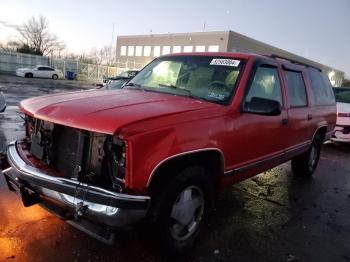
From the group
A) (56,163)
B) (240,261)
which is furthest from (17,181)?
(240,261)

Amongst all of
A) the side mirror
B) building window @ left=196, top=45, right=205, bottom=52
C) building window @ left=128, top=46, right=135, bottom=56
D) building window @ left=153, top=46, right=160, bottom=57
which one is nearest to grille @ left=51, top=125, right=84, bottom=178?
the side mirror

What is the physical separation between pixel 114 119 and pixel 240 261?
1876 mm

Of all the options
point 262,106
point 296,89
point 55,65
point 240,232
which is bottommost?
point 240,232

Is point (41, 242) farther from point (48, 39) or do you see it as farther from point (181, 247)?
point (48, 39)

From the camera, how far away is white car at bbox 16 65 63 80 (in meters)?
36.9

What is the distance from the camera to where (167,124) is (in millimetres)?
3055

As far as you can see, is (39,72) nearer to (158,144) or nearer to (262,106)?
(262,106)

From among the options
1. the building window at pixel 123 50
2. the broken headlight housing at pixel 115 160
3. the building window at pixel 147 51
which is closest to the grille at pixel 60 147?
the broken headlight housing at pixel 115 160

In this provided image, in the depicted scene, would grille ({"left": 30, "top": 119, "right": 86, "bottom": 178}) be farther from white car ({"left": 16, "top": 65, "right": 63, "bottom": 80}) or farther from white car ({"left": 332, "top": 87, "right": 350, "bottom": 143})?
white car ({"left": 16, "top": 65, "right": 63, "bottom": 80})

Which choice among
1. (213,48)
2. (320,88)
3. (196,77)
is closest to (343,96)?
(320,88)

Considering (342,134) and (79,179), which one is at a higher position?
(79,179)

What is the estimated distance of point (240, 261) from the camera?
3584mm

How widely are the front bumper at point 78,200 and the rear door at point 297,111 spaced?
2.92 meters

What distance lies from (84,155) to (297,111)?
10.8 feet
